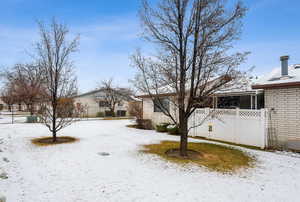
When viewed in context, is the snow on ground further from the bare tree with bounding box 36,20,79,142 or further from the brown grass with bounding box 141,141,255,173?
the bare tree with bounding box 36,20,79,142

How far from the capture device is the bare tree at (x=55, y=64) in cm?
781

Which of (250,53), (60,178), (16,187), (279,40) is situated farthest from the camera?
(279,40)

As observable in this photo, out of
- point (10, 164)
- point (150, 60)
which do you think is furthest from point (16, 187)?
point (150, 60)

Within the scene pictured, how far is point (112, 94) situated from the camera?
1080 inches

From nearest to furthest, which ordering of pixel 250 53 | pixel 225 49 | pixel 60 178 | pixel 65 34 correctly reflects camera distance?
pixel 60 178, pixel 250 53, pixel 225 49, pixel 65 34

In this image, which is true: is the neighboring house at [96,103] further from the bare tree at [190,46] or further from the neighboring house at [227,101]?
the bare tree at [190,46]

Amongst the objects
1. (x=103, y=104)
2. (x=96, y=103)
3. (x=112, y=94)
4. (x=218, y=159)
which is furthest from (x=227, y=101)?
(x=96, y=103)

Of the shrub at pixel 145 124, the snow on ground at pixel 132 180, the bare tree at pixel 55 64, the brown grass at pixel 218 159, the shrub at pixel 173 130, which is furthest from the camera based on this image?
the shrub at pixel 145 124

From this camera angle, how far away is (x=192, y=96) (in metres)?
5.65

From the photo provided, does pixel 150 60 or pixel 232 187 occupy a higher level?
pixel 150 60

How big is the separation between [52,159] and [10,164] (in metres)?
1.08

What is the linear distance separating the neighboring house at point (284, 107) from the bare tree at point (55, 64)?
29.3ft

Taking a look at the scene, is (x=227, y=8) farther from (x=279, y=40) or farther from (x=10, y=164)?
(x=279, y=40)

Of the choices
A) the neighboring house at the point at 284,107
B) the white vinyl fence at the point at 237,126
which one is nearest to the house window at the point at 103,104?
the white vinyl fence at the point at 237,126
